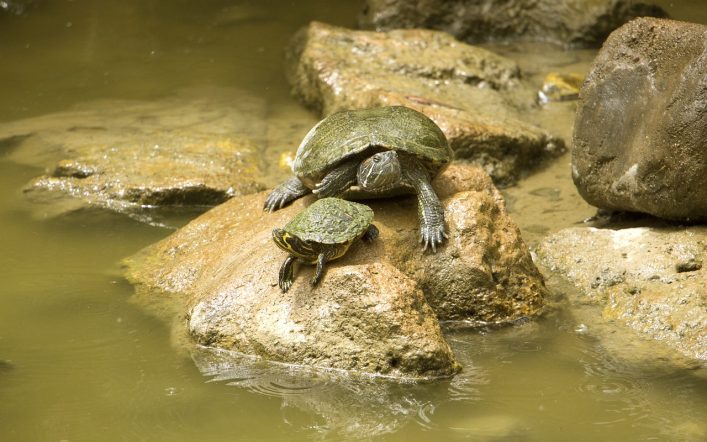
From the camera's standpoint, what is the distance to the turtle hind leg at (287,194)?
561cm

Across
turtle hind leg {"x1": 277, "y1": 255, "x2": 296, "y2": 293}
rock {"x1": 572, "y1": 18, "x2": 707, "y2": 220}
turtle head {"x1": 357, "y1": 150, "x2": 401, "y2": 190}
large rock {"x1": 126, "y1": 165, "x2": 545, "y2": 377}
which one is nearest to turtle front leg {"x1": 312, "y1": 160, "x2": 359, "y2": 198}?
turtle head {"x1": 357, "y1": 150, "x2": 401, "y2": 190}

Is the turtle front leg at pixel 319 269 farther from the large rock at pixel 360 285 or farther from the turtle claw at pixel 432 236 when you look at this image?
the turtle claw at pixel 432 236

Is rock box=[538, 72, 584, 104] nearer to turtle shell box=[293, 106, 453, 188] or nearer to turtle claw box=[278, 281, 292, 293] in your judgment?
turtle shell box=[293, 106, 453, 188]

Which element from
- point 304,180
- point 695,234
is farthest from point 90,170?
point 695,234

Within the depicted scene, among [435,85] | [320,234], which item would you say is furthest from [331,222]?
[435,85]

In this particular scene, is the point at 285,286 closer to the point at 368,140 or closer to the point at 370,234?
the point at 370,234

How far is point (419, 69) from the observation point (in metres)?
8.48

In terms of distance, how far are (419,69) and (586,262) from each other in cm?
338

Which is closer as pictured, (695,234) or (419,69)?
(695,234)

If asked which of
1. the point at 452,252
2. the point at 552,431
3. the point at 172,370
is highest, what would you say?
the point at 452,252

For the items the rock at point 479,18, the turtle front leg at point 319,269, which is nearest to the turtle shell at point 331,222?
the turtle front leg at point 319,269

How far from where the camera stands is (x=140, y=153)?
760cm

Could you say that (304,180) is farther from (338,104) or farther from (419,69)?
(419,69)

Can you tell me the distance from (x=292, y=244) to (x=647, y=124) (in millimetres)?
2445
